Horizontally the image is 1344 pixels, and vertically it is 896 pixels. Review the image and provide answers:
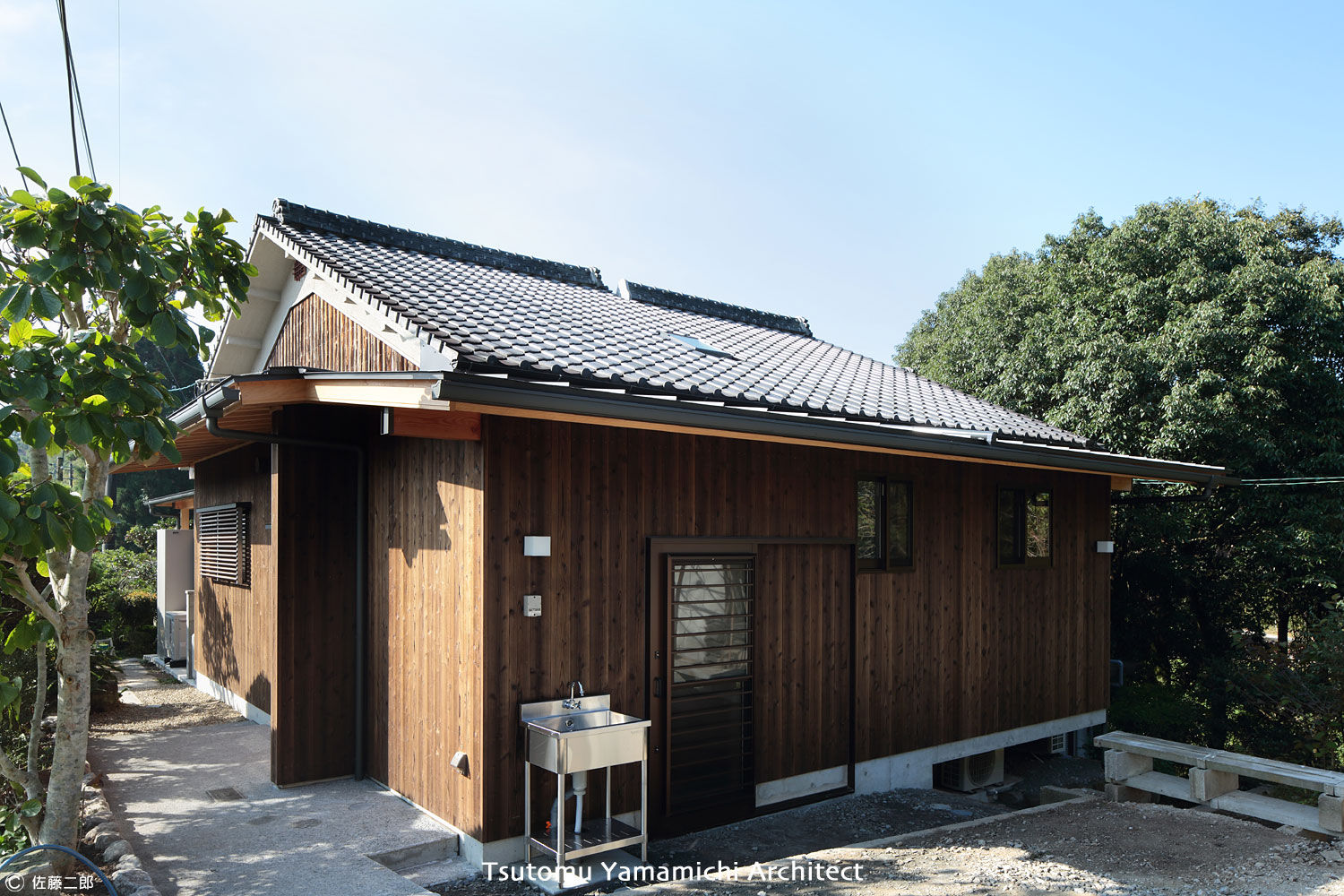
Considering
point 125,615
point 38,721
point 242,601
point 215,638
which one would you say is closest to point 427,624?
point 38,721

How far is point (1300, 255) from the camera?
16.2 metres

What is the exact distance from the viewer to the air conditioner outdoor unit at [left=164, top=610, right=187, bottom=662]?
11.8 m

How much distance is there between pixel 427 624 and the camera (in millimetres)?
5418

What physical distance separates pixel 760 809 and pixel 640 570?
6.69 ft

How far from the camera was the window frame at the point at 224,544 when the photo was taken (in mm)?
8664

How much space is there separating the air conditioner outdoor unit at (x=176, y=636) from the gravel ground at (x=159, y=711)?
861 mm

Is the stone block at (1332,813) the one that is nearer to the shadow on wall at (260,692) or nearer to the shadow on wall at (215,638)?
the shadow on wall at (260,692)

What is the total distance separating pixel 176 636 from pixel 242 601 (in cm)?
394

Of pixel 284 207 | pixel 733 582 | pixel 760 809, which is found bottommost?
pixel 760 809

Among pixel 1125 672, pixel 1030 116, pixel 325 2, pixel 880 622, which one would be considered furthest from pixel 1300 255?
pixel 325 2

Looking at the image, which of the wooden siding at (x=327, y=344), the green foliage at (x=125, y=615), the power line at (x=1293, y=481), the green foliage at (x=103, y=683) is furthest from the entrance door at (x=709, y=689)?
the green foliage at (x=125, y=615)

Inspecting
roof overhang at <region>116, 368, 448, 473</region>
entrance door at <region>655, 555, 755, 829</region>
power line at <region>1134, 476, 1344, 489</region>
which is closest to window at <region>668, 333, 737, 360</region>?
entrance door at <region>655, 555, 755, 829</region>

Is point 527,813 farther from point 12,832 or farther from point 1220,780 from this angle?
point 1220,780

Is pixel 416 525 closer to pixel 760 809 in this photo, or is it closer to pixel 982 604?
pixel 760 809
